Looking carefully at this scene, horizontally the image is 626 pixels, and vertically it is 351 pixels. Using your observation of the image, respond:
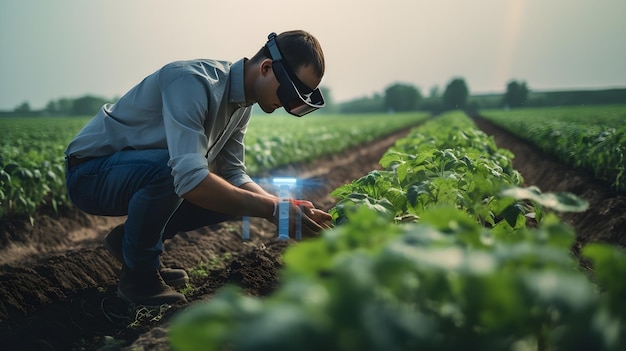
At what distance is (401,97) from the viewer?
348 ft

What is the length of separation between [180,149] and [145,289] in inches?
45.2

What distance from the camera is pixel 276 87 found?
118 inches

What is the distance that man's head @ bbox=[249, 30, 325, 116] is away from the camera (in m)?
2.96

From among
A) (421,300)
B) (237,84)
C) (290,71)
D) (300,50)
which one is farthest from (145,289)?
(421,300)

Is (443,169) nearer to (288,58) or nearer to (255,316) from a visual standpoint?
(288,58)

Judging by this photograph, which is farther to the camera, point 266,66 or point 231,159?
point 231,159

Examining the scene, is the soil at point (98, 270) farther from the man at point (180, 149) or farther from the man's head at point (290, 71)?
the man's head at point (290, 71)

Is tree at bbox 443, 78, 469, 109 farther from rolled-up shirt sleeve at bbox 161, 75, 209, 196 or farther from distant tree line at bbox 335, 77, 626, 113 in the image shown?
rolled-up shirt sleeve at bbox 161, 75, 209, 196

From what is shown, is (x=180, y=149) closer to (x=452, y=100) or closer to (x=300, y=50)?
(x=300, y=50)

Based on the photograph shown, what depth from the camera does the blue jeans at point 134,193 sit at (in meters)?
3.23

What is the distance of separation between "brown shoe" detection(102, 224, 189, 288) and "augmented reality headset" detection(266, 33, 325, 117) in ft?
5.17

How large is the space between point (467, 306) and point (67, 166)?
3039 mm

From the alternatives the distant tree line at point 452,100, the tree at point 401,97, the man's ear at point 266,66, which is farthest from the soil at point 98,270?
the tree at point 401,97

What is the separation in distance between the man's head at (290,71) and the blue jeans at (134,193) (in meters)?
0.74
